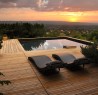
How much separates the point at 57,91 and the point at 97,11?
1443 cm

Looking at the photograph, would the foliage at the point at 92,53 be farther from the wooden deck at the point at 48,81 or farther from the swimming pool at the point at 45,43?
the swimming pool at the point at 45,43

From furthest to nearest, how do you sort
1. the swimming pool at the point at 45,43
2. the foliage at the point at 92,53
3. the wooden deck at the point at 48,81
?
the swimming pool at the point at 45,43, the foliage at the point at 92,53, the wooden deck at the point at 48,81

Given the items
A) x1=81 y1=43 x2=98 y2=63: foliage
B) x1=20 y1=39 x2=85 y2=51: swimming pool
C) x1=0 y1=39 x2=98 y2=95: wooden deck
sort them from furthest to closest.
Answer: x1=20 y1=39 x2=85 y2=51: swimming pool, x1=81 y1=43 x2=98 y2=63: foliage, x1=0 y1=39 x2=98 y2=95: wooden deck

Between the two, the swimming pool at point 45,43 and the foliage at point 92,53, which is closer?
the foliage at point 92,53

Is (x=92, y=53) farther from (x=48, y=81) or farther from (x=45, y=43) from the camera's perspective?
(x=45, y=43)

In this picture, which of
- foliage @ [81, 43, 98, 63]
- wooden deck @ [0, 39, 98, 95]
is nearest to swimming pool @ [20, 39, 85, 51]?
foliage @ [81, 43, 98, 63]

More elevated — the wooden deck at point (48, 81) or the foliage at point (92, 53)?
the foliage at point (92, 53)

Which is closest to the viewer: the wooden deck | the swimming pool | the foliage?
the wooden deck

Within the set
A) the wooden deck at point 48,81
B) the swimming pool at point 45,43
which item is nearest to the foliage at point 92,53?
the wooden deck at point 48,81

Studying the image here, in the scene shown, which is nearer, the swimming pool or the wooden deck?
the wooden deck

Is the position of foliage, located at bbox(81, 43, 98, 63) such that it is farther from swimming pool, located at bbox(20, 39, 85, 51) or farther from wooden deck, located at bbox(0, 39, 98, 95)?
swimming pool, located at bbox(20, 39, 85, 51)

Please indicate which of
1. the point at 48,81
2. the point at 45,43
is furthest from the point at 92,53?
the point at 45,43

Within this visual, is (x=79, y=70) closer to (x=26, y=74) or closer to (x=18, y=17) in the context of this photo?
(x=26, y=74)

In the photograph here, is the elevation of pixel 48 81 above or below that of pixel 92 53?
below
